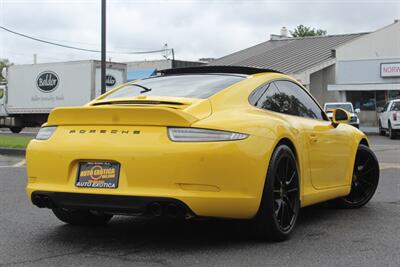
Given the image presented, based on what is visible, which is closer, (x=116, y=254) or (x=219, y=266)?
(x=219, y=266)

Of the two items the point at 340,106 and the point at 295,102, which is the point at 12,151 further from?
the point at 340,106

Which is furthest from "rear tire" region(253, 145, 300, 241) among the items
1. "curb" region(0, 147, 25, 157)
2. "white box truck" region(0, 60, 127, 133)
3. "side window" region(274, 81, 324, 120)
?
"white box truck" region(0, 60, 127, 133)

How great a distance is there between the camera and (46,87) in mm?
29891

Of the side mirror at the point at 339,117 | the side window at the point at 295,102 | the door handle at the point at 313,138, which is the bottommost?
the door handle at the point at 313,138

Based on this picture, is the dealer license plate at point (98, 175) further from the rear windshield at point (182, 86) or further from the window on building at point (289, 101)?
the window on building at point (289, 101)

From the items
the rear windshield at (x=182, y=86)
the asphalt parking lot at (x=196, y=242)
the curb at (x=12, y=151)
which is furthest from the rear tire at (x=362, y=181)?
the curb at (x=12, y=151)

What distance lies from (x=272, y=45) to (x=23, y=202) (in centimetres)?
4249

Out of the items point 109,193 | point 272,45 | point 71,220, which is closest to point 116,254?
point 109,193

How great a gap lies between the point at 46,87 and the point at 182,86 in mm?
25571

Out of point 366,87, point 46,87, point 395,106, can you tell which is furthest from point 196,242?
point 366,87

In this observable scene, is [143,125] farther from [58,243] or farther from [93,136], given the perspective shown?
[58,243]

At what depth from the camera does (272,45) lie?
159 ft

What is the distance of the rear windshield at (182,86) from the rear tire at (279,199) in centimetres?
79

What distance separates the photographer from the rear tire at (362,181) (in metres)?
6.89
